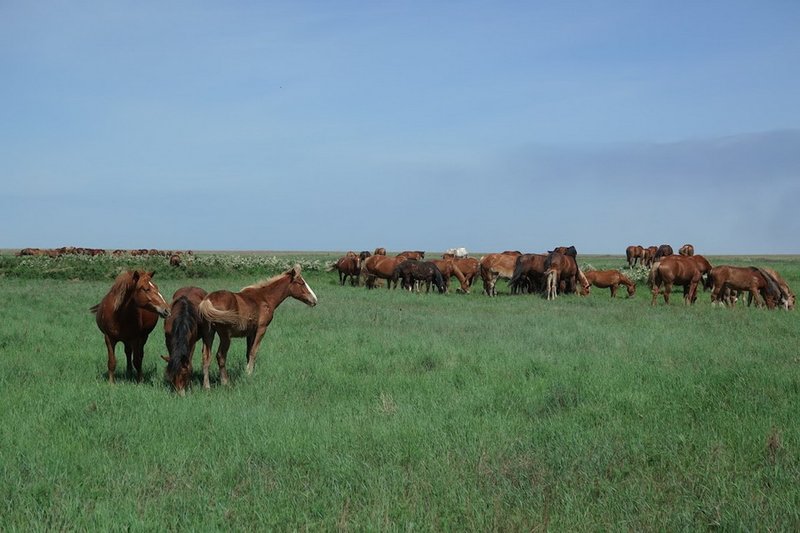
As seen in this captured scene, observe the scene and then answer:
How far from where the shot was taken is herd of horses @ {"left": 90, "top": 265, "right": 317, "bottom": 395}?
948 centimetres

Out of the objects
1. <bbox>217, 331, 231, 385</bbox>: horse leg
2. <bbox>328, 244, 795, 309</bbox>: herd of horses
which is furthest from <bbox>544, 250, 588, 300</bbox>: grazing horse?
<bbox>217, 331, 231, 385</bbox>: horse leg

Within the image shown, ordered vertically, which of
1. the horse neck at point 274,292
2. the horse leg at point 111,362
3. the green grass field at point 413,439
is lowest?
the green grass field at point 413,439

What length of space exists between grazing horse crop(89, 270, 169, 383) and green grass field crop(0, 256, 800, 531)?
0.77m

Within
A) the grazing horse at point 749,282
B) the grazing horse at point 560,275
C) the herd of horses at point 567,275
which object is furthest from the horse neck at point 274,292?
the grazing horse at point 749,282

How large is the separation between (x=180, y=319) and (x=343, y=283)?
93.4ft

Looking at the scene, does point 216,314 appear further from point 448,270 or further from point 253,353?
point 448,270

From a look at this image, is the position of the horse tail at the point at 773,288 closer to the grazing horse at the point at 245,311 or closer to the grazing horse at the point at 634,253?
the grazing horse at the point at 245,311

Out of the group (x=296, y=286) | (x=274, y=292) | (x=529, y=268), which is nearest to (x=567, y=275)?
(x=529, y=268)

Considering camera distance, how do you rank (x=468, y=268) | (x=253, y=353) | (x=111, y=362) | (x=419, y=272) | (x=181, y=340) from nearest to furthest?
(x=181, y=340) < (x=111, y=362) < (x=253, y=353) < (x=419, y=272) < (x=468, y=268)

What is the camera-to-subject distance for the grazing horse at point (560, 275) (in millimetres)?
28102

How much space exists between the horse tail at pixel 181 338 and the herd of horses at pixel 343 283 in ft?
0.04

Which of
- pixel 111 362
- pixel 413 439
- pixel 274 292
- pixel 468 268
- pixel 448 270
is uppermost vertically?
pixel 468 268

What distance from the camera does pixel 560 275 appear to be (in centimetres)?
2938

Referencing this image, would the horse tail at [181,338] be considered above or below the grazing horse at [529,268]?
below
